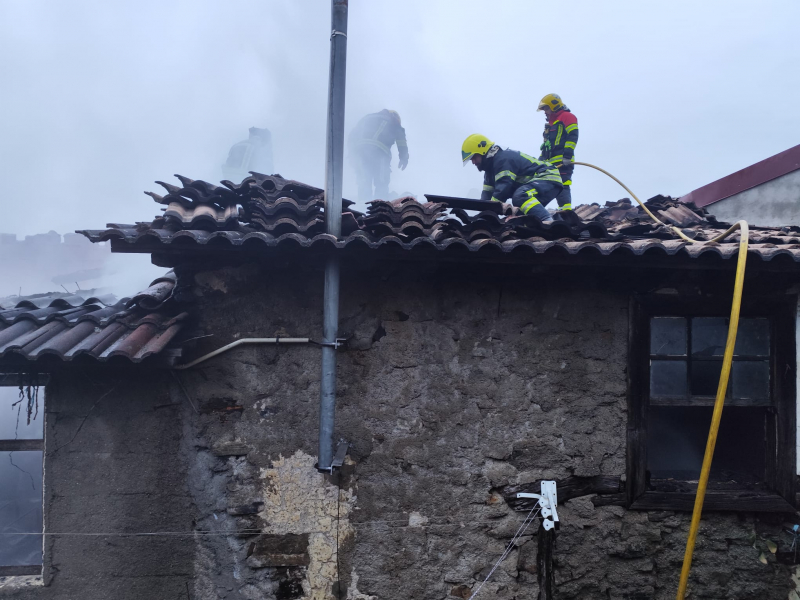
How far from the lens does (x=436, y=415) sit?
12.1 ft

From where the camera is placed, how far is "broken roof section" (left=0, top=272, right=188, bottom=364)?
10.0ft

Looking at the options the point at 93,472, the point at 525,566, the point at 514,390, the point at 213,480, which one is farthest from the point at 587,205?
the point at 93,472

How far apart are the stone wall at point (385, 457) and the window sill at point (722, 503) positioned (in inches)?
4.1

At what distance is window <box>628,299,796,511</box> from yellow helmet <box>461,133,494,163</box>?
304 centimetres

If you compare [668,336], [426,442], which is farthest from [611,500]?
[426,442]

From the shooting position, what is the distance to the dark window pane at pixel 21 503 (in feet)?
23.9

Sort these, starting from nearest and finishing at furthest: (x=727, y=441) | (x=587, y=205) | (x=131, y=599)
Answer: (x=131, y=599) → (x=727, y=441) → (x=587, y=205)

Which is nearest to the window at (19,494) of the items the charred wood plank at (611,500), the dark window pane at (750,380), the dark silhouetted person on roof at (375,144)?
the charred wood plank at (611,500)

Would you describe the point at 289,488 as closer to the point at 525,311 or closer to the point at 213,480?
the point at 213,480

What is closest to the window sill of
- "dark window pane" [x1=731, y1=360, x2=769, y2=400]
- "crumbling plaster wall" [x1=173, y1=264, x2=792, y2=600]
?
"crumbling plaster wall" [x1=173, y1=264, x2=792, y2=600]

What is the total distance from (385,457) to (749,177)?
628 centimetres

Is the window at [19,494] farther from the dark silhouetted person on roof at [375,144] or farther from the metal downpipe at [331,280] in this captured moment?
the dark silhouetted person on roof at [375,144]

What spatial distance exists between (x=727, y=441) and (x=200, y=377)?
4.86m

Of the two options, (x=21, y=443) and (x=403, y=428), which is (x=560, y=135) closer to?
(x=403, y=428)
